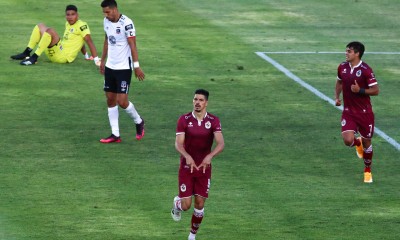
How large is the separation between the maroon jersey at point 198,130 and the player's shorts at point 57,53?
13.9 meters

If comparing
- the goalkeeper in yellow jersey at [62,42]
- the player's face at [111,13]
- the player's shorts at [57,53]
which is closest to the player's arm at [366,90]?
the player's face at [111,13]

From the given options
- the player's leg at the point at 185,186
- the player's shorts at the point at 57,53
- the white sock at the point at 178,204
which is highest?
the player's leg at the point at 185,186

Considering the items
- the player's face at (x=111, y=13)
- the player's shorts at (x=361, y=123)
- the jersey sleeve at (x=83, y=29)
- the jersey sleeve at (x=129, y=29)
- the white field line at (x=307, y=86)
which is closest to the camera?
the player's shorts at (x=361, y=123)

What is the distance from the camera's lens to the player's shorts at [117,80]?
70.2 feet

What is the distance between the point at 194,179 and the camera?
15.8 metres

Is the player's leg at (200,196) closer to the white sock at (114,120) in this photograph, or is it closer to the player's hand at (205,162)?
the player's hand at (205,162)

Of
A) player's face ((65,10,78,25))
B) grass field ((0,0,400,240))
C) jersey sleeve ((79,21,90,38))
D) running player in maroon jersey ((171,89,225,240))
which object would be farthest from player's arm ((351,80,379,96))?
player's face ((65,10,78,25))

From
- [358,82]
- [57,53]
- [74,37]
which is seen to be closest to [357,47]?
[358,82]

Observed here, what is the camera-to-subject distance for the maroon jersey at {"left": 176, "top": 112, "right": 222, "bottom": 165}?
15.6 meters

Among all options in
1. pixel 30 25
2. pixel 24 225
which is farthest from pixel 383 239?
pixel 30 25

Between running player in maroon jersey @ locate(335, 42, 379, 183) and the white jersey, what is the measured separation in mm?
4159

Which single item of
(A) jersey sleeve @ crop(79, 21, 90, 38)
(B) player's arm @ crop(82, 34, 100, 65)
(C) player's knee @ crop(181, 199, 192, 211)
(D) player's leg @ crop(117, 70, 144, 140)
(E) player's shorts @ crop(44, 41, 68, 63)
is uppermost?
(C) player's knee @ crop(181, 199, 192, 211)

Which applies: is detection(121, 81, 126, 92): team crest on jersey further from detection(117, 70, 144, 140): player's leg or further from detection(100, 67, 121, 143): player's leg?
detection(100, 67, 121, 143): player's leg

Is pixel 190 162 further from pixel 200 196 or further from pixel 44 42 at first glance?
pixel 44 42
